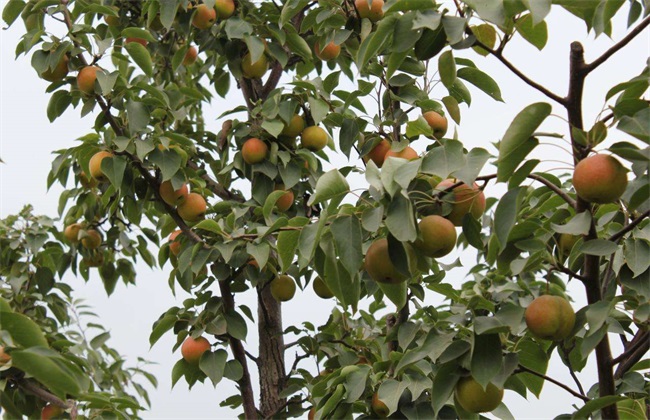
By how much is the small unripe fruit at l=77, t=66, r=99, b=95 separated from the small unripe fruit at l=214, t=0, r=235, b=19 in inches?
25.0

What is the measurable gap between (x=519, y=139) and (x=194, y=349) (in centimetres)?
155

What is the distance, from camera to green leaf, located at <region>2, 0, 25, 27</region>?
248cm

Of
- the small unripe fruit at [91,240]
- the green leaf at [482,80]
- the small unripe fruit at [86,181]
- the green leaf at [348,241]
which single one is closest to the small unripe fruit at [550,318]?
the green leaf at [348,241]

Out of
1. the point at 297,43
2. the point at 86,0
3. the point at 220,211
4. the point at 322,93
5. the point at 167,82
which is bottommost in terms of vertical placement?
the point at 220,211

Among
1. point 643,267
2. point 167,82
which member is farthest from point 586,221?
point 167,82

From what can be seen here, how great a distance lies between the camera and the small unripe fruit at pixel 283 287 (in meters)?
2.67

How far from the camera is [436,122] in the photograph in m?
2.19

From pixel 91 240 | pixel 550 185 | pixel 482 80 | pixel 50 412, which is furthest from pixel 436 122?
pixel 91 240

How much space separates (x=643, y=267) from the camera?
4.95 feet

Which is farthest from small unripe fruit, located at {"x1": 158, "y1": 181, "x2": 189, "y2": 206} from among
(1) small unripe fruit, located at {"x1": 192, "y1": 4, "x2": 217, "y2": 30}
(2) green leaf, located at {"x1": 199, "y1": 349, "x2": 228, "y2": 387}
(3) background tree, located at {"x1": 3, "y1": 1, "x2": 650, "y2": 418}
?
(1) small unripe fruit, located at {"x1": 192, "y1": 4, "x2": 217, "y2": 30}

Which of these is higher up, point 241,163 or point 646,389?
point 241,163

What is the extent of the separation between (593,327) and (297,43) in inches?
71.5

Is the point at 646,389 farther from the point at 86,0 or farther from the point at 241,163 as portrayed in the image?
the point at 86,0

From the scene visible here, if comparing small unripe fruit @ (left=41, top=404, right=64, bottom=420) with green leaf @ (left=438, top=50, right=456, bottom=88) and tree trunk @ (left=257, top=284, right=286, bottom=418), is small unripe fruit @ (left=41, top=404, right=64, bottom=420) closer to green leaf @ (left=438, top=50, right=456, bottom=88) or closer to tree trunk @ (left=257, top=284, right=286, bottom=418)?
tree trunk @ (left=257, top=284, right=286, bottom=418)
